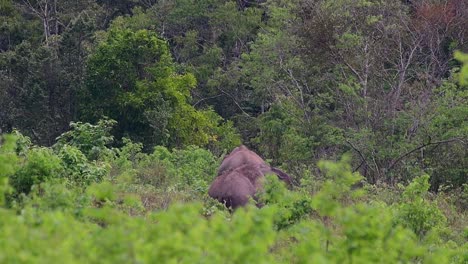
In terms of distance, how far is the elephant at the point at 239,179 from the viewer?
1126cm

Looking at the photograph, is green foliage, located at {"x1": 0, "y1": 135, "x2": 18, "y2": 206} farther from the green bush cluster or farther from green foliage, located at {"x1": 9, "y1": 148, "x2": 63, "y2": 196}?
green foliage, located at {"x1": 9, "y1": 148, "x2": 63, "y2": 196}

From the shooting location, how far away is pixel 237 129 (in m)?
23.7

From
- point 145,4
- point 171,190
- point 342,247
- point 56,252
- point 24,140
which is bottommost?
point 145,4

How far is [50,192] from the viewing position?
6.53 m

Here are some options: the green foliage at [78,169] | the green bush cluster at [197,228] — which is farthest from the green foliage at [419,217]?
the green foliage at [78,169]

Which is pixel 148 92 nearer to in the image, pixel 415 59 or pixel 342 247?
pixel 415 59

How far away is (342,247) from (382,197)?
5992 millimetres

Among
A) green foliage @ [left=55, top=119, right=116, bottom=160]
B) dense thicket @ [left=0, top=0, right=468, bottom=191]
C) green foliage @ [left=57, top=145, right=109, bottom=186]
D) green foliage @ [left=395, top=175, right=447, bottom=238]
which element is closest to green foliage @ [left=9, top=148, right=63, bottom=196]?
green foliage @ [left=57, top=145, right=109, bottom=186]

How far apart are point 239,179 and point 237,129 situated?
12127 millimetres

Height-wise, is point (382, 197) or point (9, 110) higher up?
point (382, 197)

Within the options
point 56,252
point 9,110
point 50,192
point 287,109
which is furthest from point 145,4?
point 56,252

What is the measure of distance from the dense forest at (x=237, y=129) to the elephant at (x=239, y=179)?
0.28 metres

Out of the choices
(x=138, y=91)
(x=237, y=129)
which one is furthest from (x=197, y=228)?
(x=237, y=129)

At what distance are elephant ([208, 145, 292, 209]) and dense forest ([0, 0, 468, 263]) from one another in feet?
0.92
